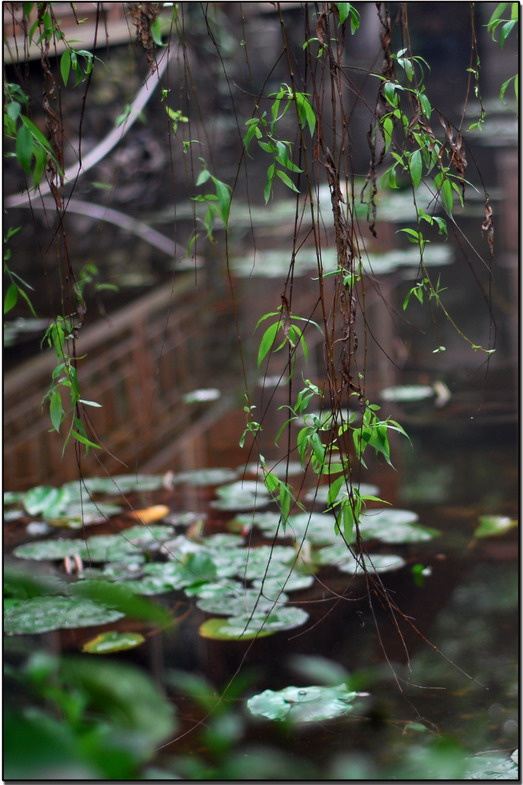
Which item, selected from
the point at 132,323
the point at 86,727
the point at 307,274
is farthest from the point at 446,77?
the point at 86,727

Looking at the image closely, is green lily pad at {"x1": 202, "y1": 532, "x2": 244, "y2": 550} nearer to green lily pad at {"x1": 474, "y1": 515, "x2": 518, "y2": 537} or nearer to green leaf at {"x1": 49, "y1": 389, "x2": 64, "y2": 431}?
green lily pad at {"x1": 474, "y1": 515, "x2": 518, "y2": 537}

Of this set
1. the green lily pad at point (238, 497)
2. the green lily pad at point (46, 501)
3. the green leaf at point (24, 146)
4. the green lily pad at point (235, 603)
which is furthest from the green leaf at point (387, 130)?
the green lily pad at point (46, 501)

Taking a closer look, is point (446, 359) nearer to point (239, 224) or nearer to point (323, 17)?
point (323, 17)

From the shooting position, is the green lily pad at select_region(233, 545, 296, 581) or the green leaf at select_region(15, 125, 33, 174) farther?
the green lily pad at select_region(233, 545, 296, 581)

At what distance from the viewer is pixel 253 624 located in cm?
167

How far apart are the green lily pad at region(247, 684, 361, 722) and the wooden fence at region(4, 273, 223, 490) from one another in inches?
33.8

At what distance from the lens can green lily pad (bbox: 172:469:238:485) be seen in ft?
8.00

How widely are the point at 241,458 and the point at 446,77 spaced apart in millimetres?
6938

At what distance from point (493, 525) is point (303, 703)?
32.2 inches

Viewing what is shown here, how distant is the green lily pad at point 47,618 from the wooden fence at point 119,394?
510 mm

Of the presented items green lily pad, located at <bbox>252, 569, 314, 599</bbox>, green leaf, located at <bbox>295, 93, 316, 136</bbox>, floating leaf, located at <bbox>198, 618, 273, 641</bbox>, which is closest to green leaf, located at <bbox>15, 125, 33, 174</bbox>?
green leaf, located at <bbox>295, 93, 316, 136</bbox>

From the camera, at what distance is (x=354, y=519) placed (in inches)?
40.1

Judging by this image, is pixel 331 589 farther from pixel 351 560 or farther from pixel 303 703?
pixel 303 703

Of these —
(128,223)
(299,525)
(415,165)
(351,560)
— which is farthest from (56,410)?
(128,223)
